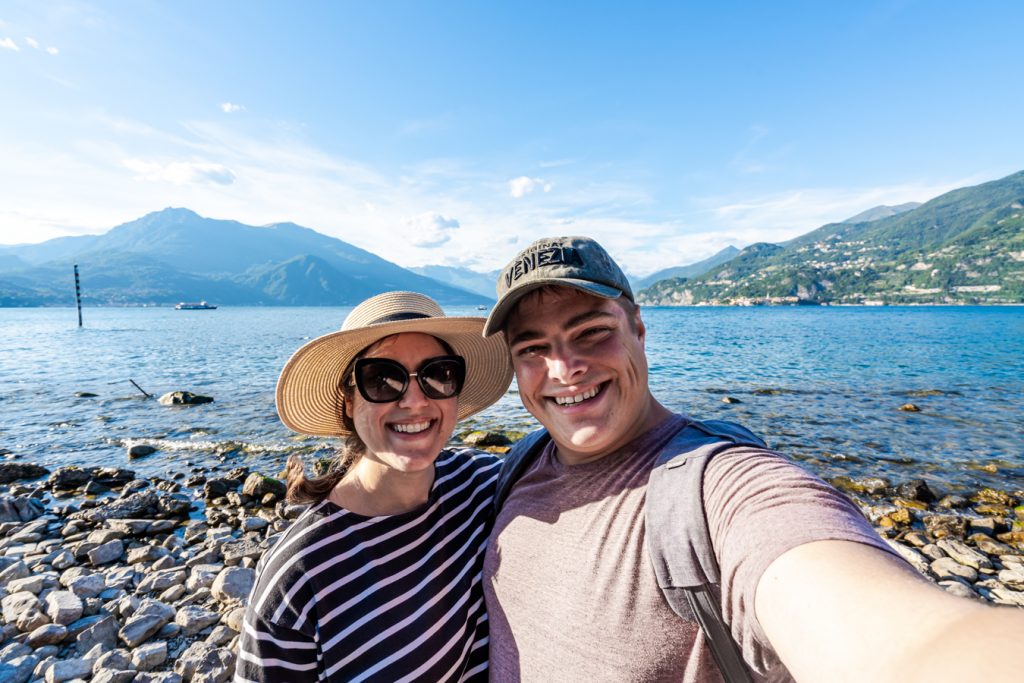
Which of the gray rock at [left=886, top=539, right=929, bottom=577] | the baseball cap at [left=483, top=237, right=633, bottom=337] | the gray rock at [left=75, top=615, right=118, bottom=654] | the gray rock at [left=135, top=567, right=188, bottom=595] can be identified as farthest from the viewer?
the gray rock at [left=886, top=539, right=929, bottom=577]

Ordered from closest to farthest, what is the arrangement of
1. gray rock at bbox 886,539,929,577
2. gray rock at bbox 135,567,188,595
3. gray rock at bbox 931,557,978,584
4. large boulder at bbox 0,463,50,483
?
gray rock at bbox 135,567,188,595
gray rock at bbox 931,557,978,584
gray rock at bbox 886,539,929,577
large boulder at bbox 0,463,50,483

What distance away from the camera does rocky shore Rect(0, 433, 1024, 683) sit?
4719 millimetres

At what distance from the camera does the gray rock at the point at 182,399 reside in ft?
65.1

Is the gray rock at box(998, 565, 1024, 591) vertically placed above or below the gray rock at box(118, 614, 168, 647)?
below

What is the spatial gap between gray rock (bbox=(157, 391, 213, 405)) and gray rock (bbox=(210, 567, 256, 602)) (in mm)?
17062

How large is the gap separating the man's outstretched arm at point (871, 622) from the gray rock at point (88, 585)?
8020 mm

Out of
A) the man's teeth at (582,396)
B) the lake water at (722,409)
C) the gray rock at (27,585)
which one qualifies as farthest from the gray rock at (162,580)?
the man's teeth at (582,396)

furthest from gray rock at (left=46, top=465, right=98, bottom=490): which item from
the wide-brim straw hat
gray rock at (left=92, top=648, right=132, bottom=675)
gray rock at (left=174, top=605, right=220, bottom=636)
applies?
the wide-brim straw hat

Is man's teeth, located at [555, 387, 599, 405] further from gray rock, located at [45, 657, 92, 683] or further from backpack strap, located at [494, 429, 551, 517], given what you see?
gray rock, located at [45, 657, 92, 683]

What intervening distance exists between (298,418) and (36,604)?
5.32 meters

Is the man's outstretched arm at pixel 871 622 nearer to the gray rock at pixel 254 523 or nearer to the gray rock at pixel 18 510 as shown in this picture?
the gray rock at pixel 254 523

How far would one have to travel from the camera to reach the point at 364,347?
8.93 ft

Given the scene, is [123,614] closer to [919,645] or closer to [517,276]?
[517,276]

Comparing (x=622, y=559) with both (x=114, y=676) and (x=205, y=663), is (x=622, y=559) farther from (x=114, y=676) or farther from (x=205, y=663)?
(x=114, y=676)
